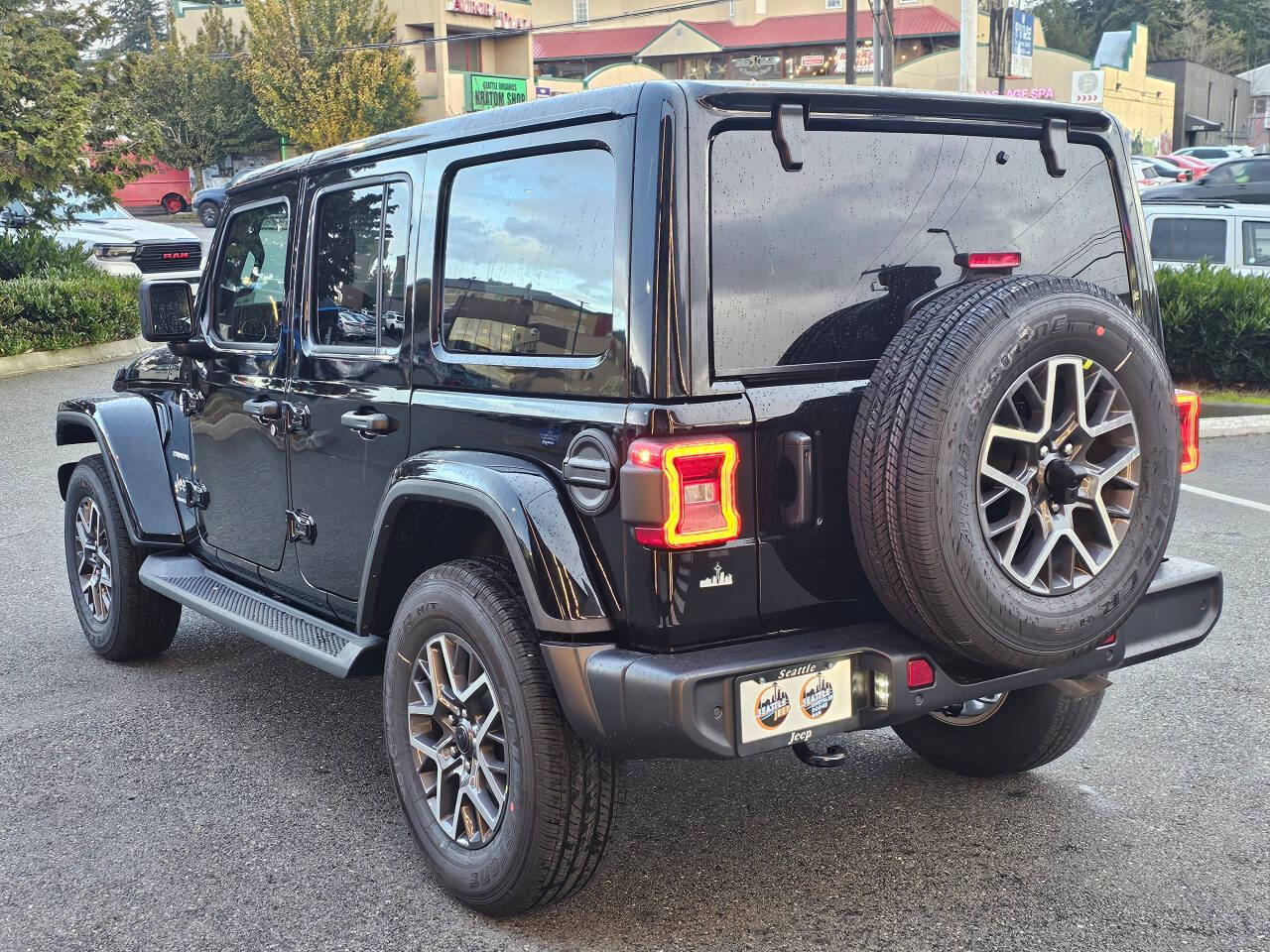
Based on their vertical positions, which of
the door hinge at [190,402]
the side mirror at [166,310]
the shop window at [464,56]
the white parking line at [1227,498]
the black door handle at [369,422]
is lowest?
the white parking line at [1227,498]

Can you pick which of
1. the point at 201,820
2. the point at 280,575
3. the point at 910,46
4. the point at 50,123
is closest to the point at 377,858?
the point at 201,820

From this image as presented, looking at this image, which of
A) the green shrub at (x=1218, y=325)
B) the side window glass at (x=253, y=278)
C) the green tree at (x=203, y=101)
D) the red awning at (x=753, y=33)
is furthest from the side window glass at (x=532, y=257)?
the red awning at (x=753, y=33)

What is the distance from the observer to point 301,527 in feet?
13.9

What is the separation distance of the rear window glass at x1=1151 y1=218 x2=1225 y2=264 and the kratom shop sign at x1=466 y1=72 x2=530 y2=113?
4216 centimetres

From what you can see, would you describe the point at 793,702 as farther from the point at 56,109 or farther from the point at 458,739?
the point at 56,109

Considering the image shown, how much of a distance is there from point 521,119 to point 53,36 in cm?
1526

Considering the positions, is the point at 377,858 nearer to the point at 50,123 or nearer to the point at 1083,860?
the point at 1083,860

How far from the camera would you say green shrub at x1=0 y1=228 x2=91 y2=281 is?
16328 millimetres

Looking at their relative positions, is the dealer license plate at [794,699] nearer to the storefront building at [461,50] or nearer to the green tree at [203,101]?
the green tree at [203,101]

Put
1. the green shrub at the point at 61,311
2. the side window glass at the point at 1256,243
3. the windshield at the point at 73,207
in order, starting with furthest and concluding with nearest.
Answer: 1. the windshield at the point at 73,207
2. the green shrub at the point at 61,311
3. the side window glass at the point at 1256,243

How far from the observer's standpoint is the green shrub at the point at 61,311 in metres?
14.5

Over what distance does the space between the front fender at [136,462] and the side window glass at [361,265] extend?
1.41 meters

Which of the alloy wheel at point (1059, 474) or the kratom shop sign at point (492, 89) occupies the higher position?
the kratom shop sign at point (492, 89)

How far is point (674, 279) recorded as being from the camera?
2.83 metres
